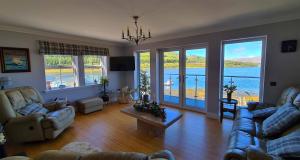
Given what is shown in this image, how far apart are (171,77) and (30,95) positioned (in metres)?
3.83

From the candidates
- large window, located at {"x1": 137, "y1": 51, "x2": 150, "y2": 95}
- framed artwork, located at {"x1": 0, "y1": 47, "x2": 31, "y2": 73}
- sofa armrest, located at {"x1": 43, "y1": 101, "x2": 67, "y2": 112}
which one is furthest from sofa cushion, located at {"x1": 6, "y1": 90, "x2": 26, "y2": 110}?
large window, located at {"x1": 137, "y1": 51, "x2": 150, "y2": 95}

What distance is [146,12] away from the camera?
251 cm

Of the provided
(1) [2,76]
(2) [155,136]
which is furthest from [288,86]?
(1) [2,76]

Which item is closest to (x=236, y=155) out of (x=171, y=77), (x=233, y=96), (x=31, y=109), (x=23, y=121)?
(x=233, y=96)

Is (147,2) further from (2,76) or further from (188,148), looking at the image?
(2,76)

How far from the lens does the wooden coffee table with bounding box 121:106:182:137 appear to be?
8.29ft

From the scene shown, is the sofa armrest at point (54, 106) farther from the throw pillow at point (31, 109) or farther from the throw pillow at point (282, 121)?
the throw pillow at point (282, 121)

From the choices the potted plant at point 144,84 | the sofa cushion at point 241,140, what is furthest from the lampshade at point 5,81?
the sofa cushion at point 241,140

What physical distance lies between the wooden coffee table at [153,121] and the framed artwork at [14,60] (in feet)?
9.20

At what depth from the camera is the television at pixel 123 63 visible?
5410 millimetres

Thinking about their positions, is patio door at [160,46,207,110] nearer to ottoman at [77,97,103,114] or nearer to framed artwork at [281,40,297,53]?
framed artwork at [281,40,297,53]

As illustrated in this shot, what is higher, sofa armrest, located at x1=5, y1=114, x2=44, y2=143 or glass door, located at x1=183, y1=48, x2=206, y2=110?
glass door, located at x1=183, y1=48, x2=206, y2=110

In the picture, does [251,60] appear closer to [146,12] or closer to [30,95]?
[146,12]

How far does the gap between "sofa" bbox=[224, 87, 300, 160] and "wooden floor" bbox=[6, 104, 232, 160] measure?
0.55 meters
